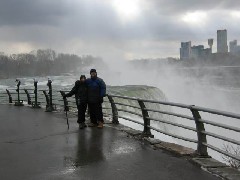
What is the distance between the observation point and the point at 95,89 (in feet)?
39.9

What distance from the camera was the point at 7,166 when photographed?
24.5 feet

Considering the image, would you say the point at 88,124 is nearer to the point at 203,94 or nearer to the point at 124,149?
the point at 124,149

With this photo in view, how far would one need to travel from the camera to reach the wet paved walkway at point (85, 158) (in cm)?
661

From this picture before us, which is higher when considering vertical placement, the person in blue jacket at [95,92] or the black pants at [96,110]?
the person in blue jacket at [95,92]

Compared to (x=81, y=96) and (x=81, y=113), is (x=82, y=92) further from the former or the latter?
(x=81, y=113)

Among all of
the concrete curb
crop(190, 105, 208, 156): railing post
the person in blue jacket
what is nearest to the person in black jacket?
the person in blue jacket

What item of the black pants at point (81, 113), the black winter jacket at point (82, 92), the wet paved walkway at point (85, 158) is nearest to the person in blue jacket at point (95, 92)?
the black winter jacket at point (82, 92)

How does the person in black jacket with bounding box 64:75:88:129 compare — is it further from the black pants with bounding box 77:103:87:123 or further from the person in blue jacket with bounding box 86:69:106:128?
the person in blue jacket with bounding box 86:69:106:128

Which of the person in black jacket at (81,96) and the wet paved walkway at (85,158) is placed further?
the person in black jacket at (81,96)

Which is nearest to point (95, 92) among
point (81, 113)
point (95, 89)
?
point (95, 89)

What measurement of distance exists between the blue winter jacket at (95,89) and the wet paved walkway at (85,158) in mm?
1000

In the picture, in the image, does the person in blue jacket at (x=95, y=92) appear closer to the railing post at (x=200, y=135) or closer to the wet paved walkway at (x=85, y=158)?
the wet paved walkway at (x=85, y=158)

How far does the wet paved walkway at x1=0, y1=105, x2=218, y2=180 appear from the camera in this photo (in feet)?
21.7

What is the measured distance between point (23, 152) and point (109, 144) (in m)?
2.06
